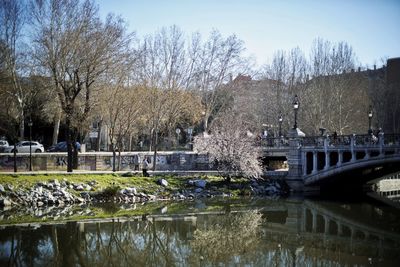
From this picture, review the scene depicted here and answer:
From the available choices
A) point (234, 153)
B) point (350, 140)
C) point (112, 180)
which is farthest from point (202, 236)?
point (350, 140)

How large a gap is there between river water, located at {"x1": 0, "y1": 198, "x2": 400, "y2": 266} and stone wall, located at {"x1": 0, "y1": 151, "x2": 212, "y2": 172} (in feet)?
28.0

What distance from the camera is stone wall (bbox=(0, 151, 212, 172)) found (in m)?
32.4

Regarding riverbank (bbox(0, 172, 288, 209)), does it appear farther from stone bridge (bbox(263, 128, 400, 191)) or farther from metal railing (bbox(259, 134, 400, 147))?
metal railing (bbox(259, 134, 400, 147))

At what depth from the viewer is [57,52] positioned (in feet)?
100

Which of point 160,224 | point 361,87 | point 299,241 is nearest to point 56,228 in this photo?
point 160,224

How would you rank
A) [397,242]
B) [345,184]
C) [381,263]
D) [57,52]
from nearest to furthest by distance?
[381,263], [397,242], [57,52], [345,184]

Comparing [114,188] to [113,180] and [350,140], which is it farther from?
[350,140]

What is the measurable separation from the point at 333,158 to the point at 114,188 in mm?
15874

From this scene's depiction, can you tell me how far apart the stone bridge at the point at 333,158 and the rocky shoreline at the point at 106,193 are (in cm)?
198

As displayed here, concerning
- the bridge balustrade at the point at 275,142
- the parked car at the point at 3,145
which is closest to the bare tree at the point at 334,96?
the bridge balustrade at the point at 275,142

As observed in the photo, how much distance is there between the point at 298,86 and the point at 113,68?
93.2 ft

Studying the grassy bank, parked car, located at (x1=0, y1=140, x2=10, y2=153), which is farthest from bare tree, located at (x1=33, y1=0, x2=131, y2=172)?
parked car, located at (x1=0, y1=140, x2=10, y2=153)

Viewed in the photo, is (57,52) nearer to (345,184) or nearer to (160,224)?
(160,224)

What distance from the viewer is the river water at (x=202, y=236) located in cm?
1627
